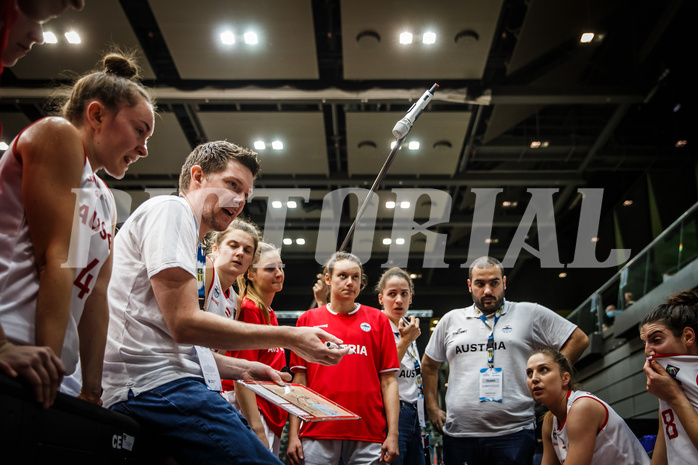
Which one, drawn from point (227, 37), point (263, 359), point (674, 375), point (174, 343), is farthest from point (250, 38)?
point (174, 343)

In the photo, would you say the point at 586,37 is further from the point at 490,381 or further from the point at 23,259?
the point at 23,259

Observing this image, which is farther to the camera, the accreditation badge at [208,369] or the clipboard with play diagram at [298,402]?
the clipboard with play diagram at [298,402]

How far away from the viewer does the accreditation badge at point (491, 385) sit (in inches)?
135

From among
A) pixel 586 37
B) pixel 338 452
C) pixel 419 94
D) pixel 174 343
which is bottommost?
pixel 338 452

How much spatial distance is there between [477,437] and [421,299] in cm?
1384

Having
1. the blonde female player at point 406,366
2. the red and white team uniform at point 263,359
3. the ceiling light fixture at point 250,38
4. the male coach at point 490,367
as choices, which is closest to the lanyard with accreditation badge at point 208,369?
the red and white team uniform at point 263,359

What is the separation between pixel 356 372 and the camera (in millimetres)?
3105

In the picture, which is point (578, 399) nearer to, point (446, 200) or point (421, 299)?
point (446, 200)

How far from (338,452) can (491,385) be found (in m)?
1.13

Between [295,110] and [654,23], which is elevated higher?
[654,23]

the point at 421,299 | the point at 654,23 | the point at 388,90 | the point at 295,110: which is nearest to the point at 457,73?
the point at 388,90

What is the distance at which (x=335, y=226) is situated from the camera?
1284 cm

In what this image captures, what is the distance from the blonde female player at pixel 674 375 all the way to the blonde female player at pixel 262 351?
6.27ft

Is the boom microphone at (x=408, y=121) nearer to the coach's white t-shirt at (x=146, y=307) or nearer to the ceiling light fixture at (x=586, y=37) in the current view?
the coach's white t-shirt at (x=146, y=307)
